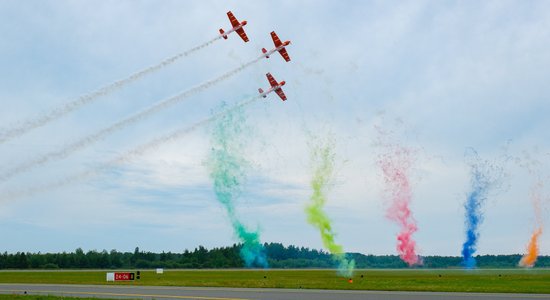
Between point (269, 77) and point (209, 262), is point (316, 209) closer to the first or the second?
point (269, 77)

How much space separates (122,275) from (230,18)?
3228cm

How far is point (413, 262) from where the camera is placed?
278 feet

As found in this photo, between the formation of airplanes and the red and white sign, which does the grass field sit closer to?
the red and white sign

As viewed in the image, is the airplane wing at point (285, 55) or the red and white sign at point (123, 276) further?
the red and white sign at point (123, 276)

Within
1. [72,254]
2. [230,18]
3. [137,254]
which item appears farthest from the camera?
[137,254]

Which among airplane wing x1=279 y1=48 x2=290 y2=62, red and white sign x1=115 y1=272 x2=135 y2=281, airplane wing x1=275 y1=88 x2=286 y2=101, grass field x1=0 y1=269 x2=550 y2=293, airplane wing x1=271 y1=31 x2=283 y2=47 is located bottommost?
grass field x1=0 y1=269 x2=550 y2=293

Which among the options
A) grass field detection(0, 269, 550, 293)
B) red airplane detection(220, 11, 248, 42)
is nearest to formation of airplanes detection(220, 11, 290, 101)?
red airplane detection(220, 11, 248, 42)

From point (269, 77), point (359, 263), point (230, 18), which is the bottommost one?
point (359, 263)

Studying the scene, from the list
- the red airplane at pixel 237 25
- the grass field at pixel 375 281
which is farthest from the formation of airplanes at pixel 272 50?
the grass field at pixel 375 281

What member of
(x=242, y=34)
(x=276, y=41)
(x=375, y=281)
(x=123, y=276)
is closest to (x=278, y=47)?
(x=276, y=41)

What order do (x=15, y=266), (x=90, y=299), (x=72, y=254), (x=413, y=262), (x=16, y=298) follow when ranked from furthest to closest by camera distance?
(x=72, y=254)
(x=15, y=266)
(x=413, y=262)
(x=16, y=298)
(x=90, y=299)

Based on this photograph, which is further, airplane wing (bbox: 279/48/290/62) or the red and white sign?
the red and white sign

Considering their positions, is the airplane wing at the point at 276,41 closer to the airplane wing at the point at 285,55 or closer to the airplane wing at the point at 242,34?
the airplane wing at the point at 285,55

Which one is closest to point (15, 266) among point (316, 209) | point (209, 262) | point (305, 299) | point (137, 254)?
point (137, 254)
